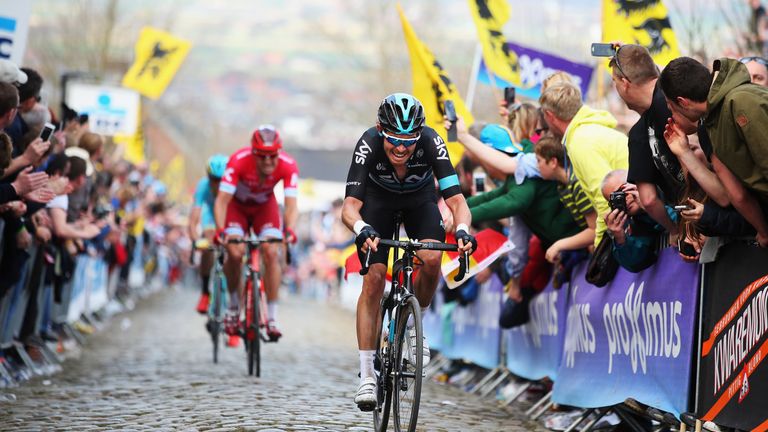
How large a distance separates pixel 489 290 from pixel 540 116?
9.37 feet

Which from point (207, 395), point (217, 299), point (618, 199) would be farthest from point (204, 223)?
point (618, 199)

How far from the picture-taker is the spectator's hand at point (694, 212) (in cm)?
638

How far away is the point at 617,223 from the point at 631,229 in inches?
4.0

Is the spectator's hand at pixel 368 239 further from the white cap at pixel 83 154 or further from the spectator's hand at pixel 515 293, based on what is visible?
the white cap at pixel 83 154

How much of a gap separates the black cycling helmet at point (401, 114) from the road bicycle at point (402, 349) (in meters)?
0.73

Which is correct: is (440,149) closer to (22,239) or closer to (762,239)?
(762,239)

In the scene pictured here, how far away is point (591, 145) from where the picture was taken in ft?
28.5

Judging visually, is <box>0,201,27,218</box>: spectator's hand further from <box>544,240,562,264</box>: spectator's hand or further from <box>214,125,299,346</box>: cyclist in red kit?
<box>544,240,562,264</box>: spectator's hand

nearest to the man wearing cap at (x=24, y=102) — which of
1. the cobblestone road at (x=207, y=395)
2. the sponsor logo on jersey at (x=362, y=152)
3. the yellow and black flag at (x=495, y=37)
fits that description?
the cobblestone road at (x=207, y=395)

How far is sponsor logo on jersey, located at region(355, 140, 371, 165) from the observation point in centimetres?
815

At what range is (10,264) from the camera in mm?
10602

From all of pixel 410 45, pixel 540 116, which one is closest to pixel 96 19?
pixel 410 45

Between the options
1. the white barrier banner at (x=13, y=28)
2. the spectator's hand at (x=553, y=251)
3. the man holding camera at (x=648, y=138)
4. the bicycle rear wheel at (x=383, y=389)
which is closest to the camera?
the man holding camera at (x=648, y=138)

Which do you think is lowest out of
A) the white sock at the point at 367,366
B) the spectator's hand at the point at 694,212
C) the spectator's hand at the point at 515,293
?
the white sock at the point at 367,366
